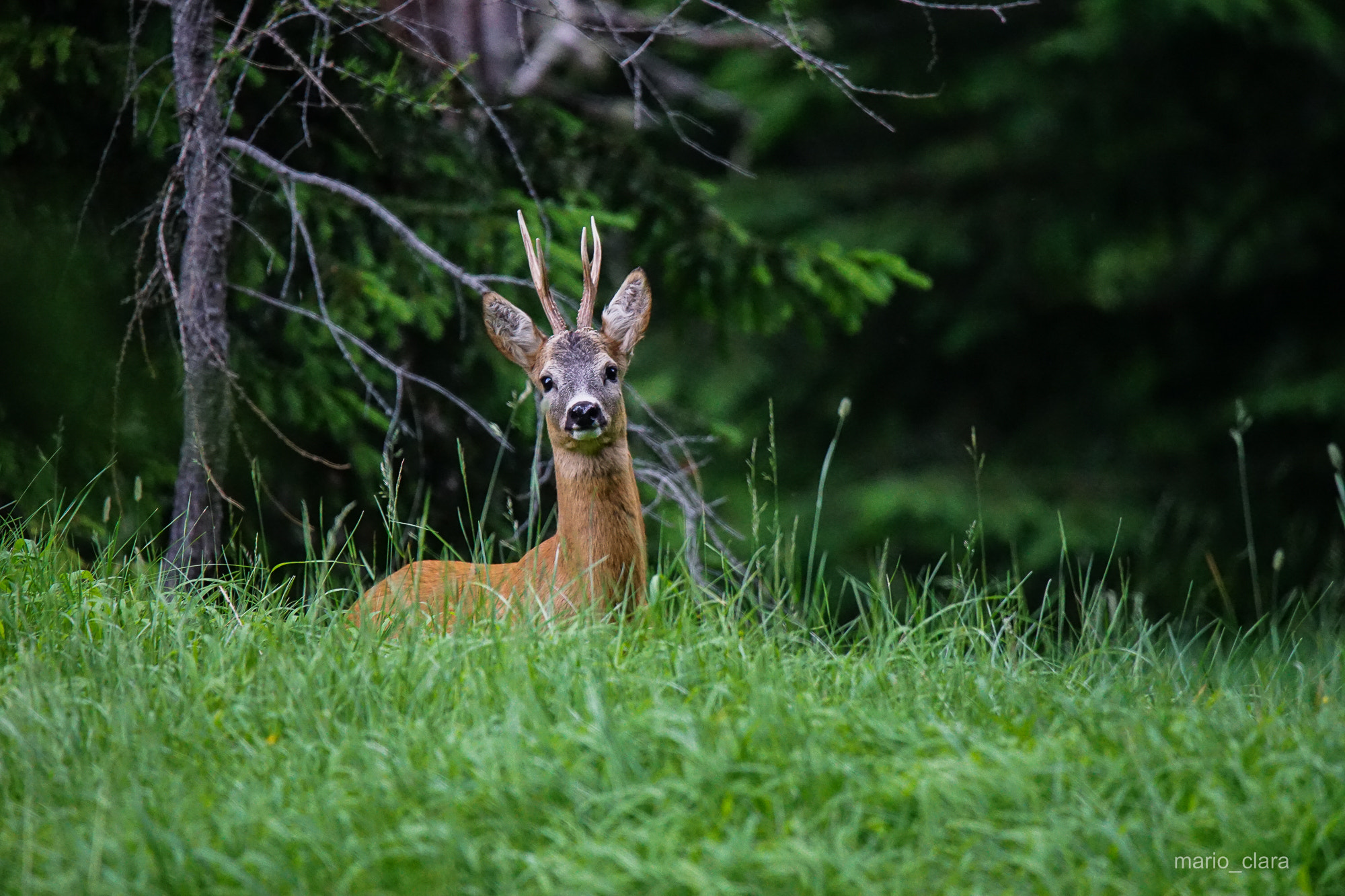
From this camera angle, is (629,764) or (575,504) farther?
(575,504)

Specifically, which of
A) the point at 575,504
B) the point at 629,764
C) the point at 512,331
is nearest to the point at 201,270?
the point at 512,331

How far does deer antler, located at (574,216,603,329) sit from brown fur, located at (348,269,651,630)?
0.05 metres

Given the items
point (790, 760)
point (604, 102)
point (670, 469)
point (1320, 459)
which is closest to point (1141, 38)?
point (1320, 459)

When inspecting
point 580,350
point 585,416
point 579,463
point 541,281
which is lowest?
point 579,463

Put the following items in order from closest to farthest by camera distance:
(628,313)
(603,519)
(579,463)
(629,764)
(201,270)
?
1. (629,764)
2. (201,270)
3. (603,519)
4. (579,463)
5. (628,313)

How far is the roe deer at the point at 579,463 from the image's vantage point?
384 cm

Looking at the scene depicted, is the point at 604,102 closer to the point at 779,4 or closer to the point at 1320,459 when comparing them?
the point at 779,4

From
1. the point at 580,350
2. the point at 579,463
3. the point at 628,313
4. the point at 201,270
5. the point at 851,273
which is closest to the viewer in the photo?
the point at 201,270

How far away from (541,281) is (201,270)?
955mm

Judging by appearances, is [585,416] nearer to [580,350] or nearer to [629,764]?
[580,350]

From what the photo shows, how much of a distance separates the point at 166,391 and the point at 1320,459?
308 inches

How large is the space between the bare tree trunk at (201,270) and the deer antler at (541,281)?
0.83 m

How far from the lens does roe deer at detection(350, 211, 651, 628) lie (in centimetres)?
384

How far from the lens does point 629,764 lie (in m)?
2.58
